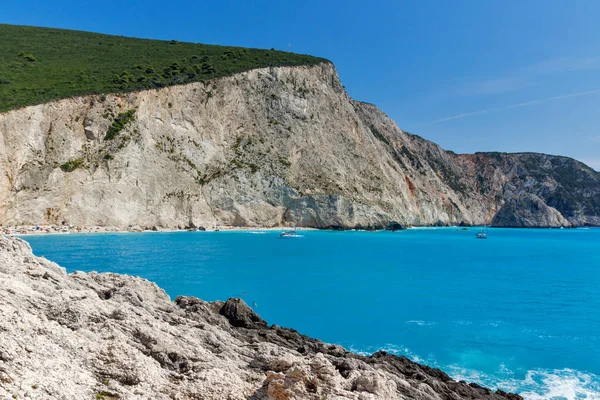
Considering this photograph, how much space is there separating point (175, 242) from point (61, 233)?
15.6 meters

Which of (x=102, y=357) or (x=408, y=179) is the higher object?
(x=408, y=179)

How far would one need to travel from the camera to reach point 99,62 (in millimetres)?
82188

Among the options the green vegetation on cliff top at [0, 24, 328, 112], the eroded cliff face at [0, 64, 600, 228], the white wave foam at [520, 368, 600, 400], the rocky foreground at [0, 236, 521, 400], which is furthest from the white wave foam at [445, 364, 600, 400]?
the green vegetation on cliff top at [0, 24, 328, 112]

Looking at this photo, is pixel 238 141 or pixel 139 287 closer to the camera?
pixel 139 287

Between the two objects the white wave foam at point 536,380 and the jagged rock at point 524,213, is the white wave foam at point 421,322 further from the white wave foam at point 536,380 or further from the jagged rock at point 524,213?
the jagged rock at point 524,213

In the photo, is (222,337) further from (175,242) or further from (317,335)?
(175,242)

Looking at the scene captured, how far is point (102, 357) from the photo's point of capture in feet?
27.5

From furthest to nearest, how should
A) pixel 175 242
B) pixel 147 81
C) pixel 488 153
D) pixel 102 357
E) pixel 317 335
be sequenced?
pixel 488 153, pixel 147 81, pixel 175 242, pixel 317 335, pixel 102 357

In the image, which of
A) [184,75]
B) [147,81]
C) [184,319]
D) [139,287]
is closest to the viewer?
[184,319]

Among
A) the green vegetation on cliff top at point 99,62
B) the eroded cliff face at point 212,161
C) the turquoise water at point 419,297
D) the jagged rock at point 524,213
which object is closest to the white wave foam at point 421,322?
the turquoise water at point 419,297

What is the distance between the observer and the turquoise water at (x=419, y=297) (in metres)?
16.5

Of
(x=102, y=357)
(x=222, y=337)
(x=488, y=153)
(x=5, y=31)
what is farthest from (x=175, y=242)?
(x=488, y=153)

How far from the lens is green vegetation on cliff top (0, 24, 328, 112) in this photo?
214 ft

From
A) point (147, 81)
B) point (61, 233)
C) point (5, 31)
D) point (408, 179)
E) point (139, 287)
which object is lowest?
point (61, 233)
